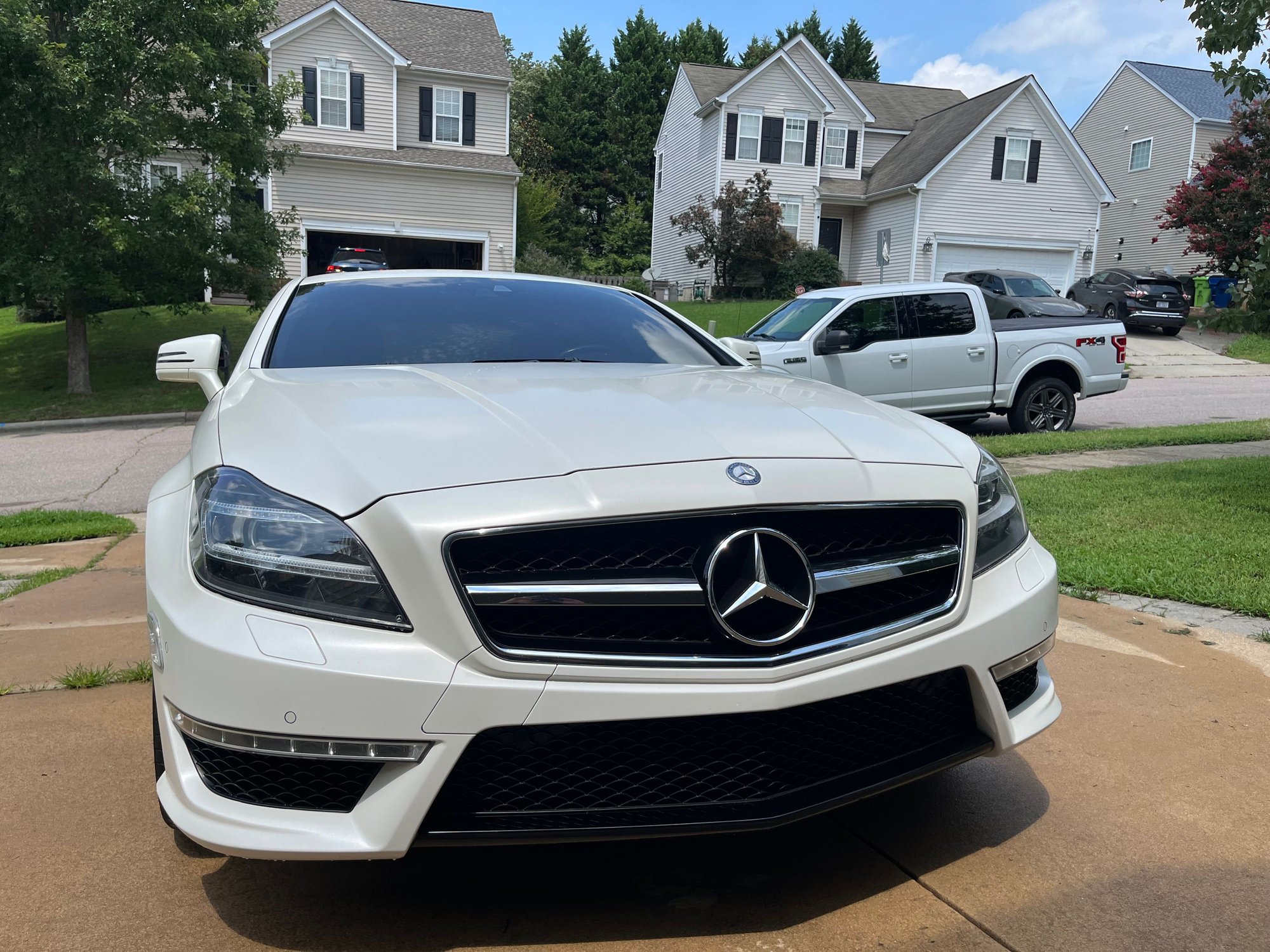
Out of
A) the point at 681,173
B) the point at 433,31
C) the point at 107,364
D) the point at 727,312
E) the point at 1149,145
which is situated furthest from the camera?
the point at 1149,145

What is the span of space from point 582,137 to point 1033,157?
25273mm

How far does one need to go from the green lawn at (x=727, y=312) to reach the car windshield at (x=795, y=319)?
9.32 m

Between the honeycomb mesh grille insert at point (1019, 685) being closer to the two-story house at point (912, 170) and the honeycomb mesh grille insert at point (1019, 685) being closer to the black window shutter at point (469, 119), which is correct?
the black window shutter at point (469, 119)

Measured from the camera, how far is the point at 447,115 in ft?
96.8

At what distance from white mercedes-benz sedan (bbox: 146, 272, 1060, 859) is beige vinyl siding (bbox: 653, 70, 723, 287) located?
31.5 m

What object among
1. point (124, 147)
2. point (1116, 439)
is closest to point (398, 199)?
point (124, 147)

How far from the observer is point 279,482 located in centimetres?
226

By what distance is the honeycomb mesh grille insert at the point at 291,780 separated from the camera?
6.95 feet

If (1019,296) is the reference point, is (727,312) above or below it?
below

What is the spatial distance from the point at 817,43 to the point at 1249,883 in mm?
64303

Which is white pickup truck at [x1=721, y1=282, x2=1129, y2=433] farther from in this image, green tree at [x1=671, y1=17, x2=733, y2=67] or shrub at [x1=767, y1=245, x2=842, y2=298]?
green tree at [x1=671, y1=17, x2=733, y2=67]

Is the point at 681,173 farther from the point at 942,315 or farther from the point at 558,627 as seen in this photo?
the point at 558,627

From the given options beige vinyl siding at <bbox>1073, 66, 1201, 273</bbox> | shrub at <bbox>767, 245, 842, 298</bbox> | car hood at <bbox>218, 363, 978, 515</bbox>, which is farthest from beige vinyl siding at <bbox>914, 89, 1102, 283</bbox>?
car hood at <bbox>218, 363, 978, 515</bbox>

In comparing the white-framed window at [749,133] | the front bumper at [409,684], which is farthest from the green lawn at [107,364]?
the white-framed window at [749,133]
